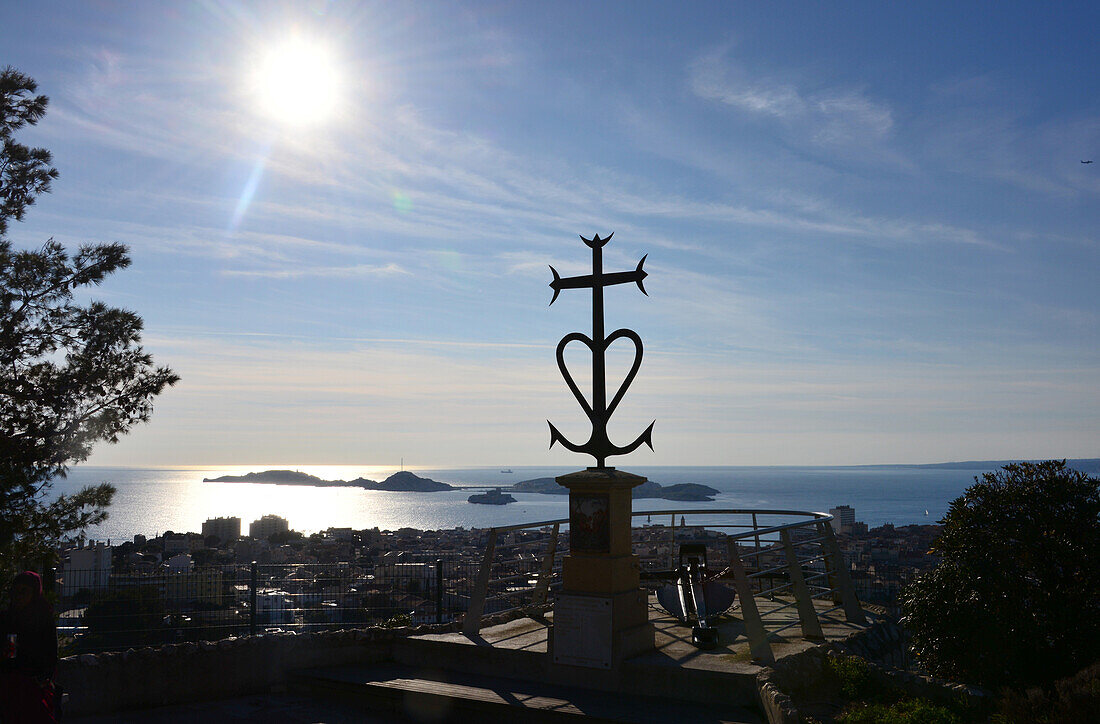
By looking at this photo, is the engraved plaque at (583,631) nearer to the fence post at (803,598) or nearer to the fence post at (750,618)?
the fence post at (750,618)

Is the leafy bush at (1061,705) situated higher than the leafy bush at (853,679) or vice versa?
the leafy bush at (1061,705)

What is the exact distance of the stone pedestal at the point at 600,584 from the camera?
7.77 meters

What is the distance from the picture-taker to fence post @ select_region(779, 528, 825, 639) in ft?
28.0

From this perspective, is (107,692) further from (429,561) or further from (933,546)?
(933,546)

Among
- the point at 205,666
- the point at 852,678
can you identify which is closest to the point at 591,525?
the point at 852,678

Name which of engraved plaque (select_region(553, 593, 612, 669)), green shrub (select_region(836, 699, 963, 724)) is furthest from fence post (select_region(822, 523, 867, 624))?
engraved plaque (select_region(553, 593, 612, 669))

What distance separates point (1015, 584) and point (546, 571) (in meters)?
5.45

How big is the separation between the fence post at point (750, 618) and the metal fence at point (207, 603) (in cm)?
467

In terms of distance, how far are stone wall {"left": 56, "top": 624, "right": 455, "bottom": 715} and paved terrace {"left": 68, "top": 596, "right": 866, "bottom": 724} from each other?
149 mm

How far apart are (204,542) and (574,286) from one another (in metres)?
25.8

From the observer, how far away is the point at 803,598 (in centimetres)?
862

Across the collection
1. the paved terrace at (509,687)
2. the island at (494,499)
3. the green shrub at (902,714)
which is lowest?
the island at (494,499)

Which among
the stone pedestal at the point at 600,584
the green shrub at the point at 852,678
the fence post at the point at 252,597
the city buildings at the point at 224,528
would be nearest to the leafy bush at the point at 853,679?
the green shrub at the point at 852,678

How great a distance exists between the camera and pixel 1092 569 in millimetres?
7270
